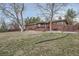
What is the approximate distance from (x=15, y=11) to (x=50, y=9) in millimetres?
317

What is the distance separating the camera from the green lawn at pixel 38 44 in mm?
1943

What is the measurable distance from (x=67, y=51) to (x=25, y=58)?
0.38 metres

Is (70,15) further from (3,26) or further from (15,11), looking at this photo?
(3,26)

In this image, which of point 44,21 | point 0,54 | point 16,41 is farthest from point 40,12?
point 0,54

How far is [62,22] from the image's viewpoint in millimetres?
1996

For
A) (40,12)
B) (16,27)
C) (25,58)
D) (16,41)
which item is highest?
(40,12)

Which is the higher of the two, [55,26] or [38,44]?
[55,26]

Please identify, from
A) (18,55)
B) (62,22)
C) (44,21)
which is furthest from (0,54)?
(62,22)

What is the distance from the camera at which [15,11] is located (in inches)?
78.4

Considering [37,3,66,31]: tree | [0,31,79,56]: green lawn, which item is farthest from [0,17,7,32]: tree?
[37,3,66,31]: tree

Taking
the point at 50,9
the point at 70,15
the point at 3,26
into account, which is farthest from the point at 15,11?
the point at 70,15

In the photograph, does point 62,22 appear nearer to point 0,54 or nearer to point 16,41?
point 16,41

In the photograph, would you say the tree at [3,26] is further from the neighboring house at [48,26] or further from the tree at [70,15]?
the tree at [70,15]

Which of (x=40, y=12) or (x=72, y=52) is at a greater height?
(x=40, y=12)
